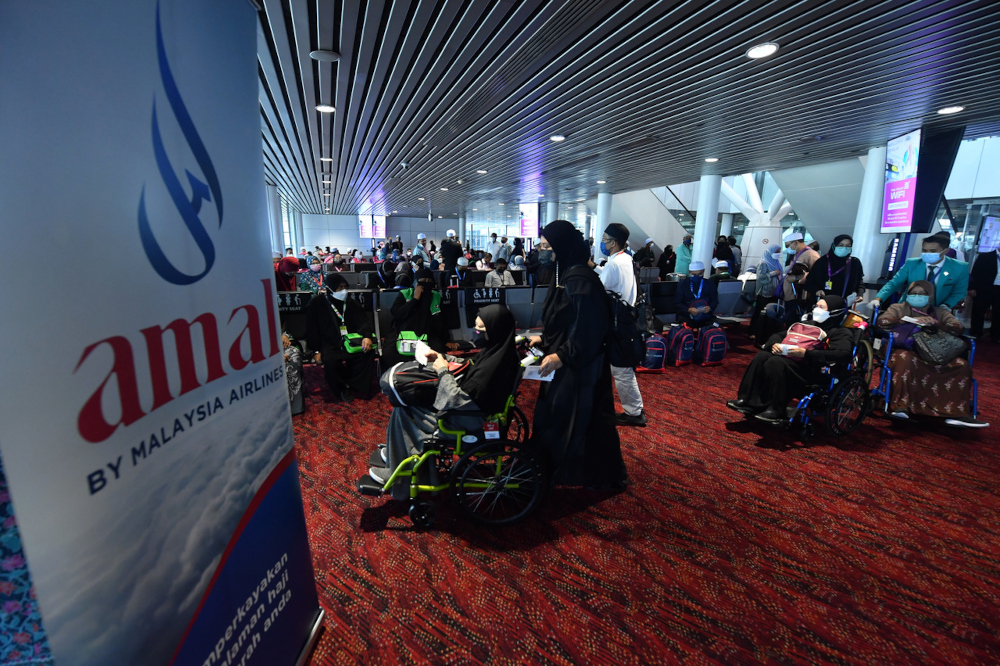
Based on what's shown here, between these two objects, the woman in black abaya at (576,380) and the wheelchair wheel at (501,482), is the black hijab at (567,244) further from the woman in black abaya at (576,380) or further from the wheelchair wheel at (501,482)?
the wheelchair wheel at (501,482)

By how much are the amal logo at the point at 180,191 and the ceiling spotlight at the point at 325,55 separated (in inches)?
160

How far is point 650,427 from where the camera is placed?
4207 millimetres

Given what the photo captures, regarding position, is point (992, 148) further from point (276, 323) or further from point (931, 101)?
point (276, 323)

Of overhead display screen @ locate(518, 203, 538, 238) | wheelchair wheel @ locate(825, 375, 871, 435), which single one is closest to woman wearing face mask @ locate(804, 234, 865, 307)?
wheelchair wheel @ locate(825, 375, 871, 435)

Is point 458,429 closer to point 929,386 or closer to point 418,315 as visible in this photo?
point 418,315

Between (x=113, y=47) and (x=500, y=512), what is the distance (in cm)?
276

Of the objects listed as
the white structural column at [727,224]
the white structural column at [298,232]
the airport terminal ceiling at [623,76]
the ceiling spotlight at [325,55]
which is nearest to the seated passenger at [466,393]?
the airport terminal ceiling at [623,76]

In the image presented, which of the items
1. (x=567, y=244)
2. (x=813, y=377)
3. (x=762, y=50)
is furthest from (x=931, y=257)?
(x=567, y=244)

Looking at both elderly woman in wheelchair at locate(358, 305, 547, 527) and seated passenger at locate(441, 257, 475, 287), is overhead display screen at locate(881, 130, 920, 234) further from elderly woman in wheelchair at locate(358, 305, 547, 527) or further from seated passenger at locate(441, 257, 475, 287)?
elderly woman in wheelchair at locate(358, 305, 547, 527)

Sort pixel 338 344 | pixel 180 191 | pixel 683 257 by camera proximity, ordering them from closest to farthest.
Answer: pixel 180 191
pixel 338 344
pixel 683 257

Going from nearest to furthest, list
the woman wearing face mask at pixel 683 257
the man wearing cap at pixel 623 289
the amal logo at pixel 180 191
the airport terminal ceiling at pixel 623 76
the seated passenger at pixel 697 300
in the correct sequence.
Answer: the amal logo at pixel 180 191, the airport terminal ceiling at pixel 623 76, the man wearing cap at pixel 623 289, the seated passenger at pixel 697 300, the woman wearing face mask at pixel 683 257

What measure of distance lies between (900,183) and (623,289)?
5.65 metres

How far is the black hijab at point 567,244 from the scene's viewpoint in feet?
9.23

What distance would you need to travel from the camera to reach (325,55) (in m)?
4.44
